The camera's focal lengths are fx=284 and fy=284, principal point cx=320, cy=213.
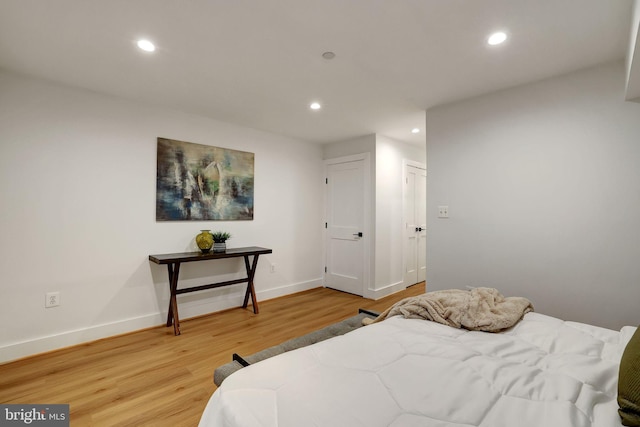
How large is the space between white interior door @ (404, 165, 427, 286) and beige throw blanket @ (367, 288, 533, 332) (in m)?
2.96

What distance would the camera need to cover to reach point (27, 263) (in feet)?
7.91

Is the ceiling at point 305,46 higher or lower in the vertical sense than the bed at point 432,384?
higher

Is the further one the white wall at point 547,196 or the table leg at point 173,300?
the table leg at point 173,300

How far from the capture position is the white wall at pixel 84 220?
237cm

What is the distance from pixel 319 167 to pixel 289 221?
42.4 inches

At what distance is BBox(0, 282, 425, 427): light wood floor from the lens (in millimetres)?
1750

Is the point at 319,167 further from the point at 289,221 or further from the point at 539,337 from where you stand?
the point at 539,337

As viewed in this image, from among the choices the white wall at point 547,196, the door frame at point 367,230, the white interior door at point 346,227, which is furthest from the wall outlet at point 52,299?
the white wall at point 547,196

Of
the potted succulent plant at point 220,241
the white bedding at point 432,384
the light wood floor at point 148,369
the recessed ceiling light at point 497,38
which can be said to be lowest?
the light wood floor at point 148,369

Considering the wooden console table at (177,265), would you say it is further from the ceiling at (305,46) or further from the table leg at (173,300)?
the ceiling at (305,46)

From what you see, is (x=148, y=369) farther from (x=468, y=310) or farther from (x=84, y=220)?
(x=468, y=310)

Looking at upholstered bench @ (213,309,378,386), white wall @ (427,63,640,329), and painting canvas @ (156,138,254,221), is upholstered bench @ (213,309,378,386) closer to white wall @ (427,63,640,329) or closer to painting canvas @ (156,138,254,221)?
white wall @ (427,63,640,329)

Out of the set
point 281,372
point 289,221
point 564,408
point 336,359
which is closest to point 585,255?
point 564,408

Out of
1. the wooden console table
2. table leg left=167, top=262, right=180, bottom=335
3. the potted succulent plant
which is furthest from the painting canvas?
table leg left=167, top=262, right=180, bottom=335
